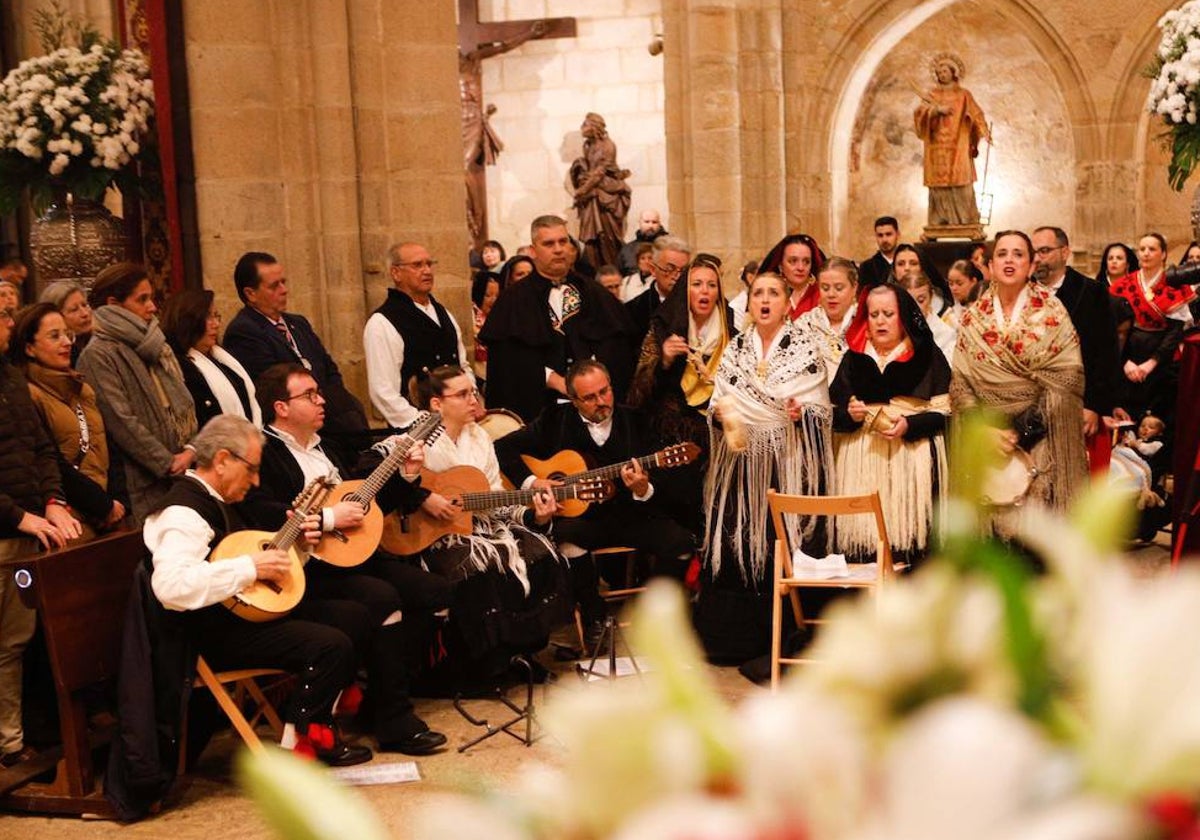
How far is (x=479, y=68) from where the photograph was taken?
1678cm

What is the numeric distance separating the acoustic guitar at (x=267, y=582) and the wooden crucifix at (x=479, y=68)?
11.8 m

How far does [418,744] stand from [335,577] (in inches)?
24.9

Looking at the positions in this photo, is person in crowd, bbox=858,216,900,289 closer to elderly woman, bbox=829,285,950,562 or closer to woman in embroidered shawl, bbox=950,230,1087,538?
woman in embroidered shawl, bbox=950,230,1087,538

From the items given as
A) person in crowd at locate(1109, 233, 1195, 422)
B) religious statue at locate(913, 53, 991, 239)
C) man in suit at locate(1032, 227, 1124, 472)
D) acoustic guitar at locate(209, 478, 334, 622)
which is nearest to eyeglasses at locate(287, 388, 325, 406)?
acoustic guitar at locate(209, 478, 334, 622)

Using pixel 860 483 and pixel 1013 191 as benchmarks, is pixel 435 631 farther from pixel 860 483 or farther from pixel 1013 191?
pixel 1013 191

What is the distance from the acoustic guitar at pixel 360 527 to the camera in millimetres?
5062

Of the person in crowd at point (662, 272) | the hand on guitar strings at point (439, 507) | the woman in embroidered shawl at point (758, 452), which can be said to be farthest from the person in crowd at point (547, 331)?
the hand on guitar strings at point (439, 507)

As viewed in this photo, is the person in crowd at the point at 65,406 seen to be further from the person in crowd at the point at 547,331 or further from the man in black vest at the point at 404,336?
the person in crowd at the point at 547,331

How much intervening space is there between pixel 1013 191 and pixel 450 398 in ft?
32.6

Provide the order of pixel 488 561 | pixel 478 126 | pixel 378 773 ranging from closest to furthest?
pixel 378 773
pixel 488 561
pixel 478 126

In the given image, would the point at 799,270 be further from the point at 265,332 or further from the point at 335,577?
the point at 335,577

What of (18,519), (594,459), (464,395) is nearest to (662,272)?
(594,459)

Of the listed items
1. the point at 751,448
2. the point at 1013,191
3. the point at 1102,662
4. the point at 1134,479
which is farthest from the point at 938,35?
the point at 1102,662

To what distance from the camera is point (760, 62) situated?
12906 millimetres
